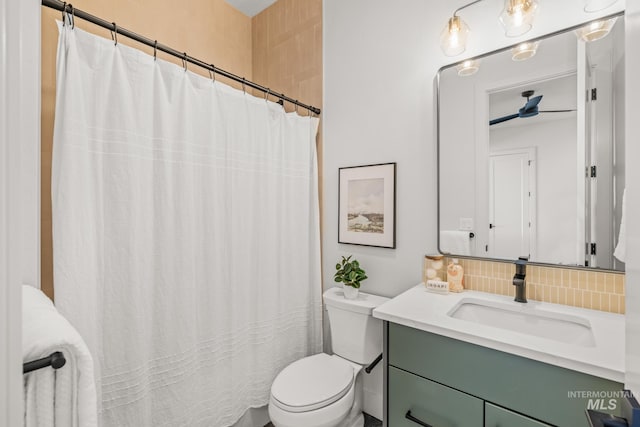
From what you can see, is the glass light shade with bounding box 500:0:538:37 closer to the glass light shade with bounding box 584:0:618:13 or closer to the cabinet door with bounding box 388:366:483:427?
the glass light shade with bounding box 584:0:618:13

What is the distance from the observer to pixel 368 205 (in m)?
1.89

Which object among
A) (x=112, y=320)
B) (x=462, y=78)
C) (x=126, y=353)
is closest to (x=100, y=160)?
(x=112, y=320)

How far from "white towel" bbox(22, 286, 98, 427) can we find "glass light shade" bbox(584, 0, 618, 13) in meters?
1.97

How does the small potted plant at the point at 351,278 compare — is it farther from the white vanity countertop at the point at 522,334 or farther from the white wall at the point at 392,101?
the white vanity countertop at the point at 522,334

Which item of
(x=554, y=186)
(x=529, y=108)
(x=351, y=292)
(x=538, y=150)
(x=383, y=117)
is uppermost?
(x=383, y=117)

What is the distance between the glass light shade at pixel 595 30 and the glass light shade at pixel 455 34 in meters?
0.44

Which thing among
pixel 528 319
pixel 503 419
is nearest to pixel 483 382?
pixel 503 419

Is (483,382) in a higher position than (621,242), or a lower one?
lower

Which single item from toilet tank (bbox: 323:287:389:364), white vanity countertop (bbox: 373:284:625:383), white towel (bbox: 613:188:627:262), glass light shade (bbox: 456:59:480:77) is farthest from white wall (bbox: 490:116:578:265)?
toilet tank (bbox: 323:287:389:364)

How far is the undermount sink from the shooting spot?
114cm

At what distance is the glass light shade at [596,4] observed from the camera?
1174 mm

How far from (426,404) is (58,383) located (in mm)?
1132

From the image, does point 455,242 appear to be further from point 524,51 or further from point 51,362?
point 51,362

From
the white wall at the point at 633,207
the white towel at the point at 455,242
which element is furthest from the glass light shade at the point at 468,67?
the white wall at the point at 633,207
